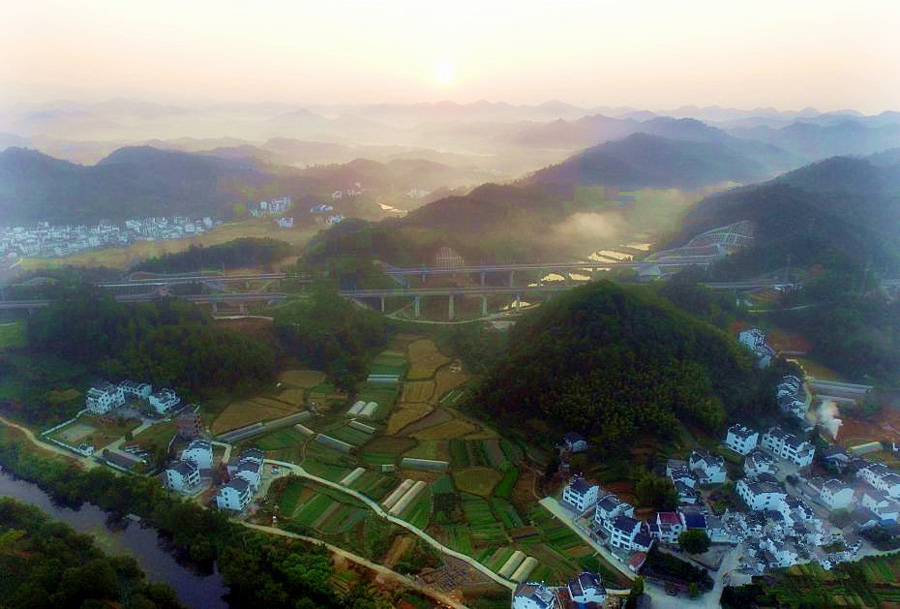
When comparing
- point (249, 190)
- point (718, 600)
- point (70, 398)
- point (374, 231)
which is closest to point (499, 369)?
point (718, 600)

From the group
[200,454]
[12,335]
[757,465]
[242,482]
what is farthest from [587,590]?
[12,335]

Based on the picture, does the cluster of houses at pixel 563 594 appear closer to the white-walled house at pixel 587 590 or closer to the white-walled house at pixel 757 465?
the white-walled house at pixel 587 590

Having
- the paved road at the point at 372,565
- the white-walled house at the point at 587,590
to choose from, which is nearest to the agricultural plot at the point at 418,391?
the paved road at the point at 372,565

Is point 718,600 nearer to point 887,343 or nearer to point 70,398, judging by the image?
point 887,343

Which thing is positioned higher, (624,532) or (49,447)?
(624,532)

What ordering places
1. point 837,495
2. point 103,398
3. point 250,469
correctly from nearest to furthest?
1. point 837,495
2. point 250,469
3. point 103,398

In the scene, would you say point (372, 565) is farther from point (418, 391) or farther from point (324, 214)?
point (324, 214)
